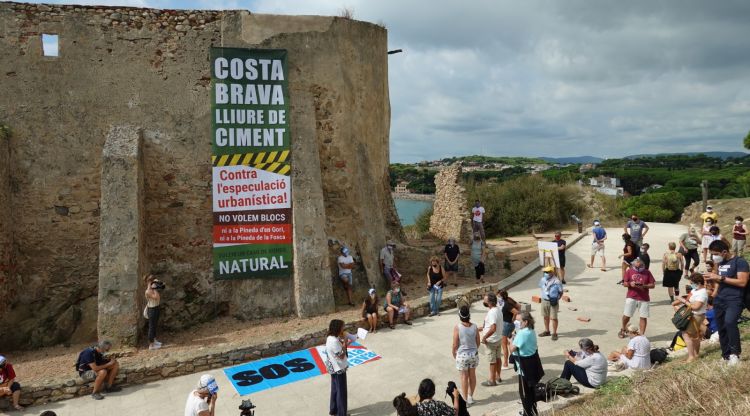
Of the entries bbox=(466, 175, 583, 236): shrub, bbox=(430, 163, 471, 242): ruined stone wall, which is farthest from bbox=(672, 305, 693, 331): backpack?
bbox=(466, 175, 583, 236): shrub

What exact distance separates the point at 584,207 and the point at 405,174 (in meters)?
62.5

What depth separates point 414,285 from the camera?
1277cm

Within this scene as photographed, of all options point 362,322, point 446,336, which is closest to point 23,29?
point 362,322

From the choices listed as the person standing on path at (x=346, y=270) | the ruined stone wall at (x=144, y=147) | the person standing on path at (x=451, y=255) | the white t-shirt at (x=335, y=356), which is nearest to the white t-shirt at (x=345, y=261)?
the person standing on path at (x=346, y=270)

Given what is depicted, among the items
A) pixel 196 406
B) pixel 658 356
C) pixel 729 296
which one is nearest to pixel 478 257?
pixel 658 356

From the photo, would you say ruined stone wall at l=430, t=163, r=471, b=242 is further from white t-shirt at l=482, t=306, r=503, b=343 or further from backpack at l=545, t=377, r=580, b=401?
backpack at l=545, t=377, r=580, b=401

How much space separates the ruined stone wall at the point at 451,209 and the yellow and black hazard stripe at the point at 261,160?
7.76 m

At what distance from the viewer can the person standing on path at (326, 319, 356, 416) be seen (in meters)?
6.14

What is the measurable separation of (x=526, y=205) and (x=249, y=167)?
16.0m

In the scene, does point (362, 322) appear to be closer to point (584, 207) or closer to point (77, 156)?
point (77, 156)

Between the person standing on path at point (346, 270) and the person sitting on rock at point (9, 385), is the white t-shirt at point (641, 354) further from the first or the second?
the person sitting on rock at point (9, 385)

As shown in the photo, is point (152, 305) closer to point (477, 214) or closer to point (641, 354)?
point (641, 354)

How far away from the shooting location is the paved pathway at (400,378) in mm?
6812

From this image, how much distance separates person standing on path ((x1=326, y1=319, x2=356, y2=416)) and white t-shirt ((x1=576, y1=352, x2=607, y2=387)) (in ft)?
10.9
